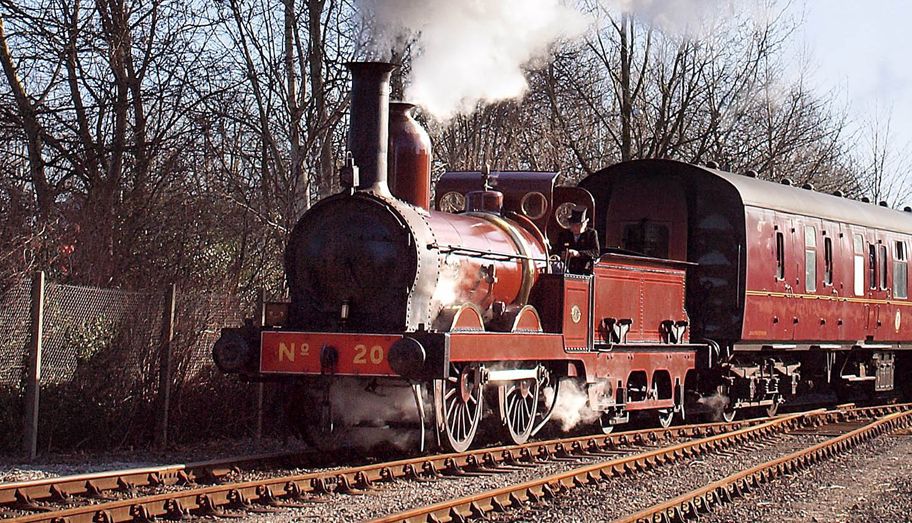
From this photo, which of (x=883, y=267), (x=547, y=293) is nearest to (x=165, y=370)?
(x=547, y=293)

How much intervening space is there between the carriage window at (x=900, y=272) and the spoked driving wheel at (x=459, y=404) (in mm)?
11403

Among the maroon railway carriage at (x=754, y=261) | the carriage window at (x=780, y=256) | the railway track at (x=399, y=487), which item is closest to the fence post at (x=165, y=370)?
the railway track at (x=399, y=487)

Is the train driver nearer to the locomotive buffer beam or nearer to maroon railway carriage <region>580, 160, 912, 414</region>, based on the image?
the locomotive buffer beam

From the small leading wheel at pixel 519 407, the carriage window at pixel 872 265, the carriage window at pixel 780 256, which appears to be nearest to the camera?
the small leading wheel at pixel 519 407

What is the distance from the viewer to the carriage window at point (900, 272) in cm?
2041

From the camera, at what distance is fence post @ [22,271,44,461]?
1095 centimetres

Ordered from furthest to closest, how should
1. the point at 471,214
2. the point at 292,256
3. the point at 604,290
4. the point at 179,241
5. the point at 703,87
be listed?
1. the point at 703,87
2. the point at 179,241
3. the point at 604,290
4. the point at 471,214
5. the point at 292,256

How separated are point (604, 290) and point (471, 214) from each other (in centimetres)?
196

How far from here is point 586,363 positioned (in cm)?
1284

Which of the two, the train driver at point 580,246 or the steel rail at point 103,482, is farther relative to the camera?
the train driver at point 580,246

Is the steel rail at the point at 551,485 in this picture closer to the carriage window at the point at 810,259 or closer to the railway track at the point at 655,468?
the railway track at the point at 655,468

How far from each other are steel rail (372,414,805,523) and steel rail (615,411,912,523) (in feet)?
3.49

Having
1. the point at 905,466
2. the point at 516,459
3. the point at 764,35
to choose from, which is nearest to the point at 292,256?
the point at 516,459

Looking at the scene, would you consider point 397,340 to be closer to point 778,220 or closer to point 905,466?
point 905,466
